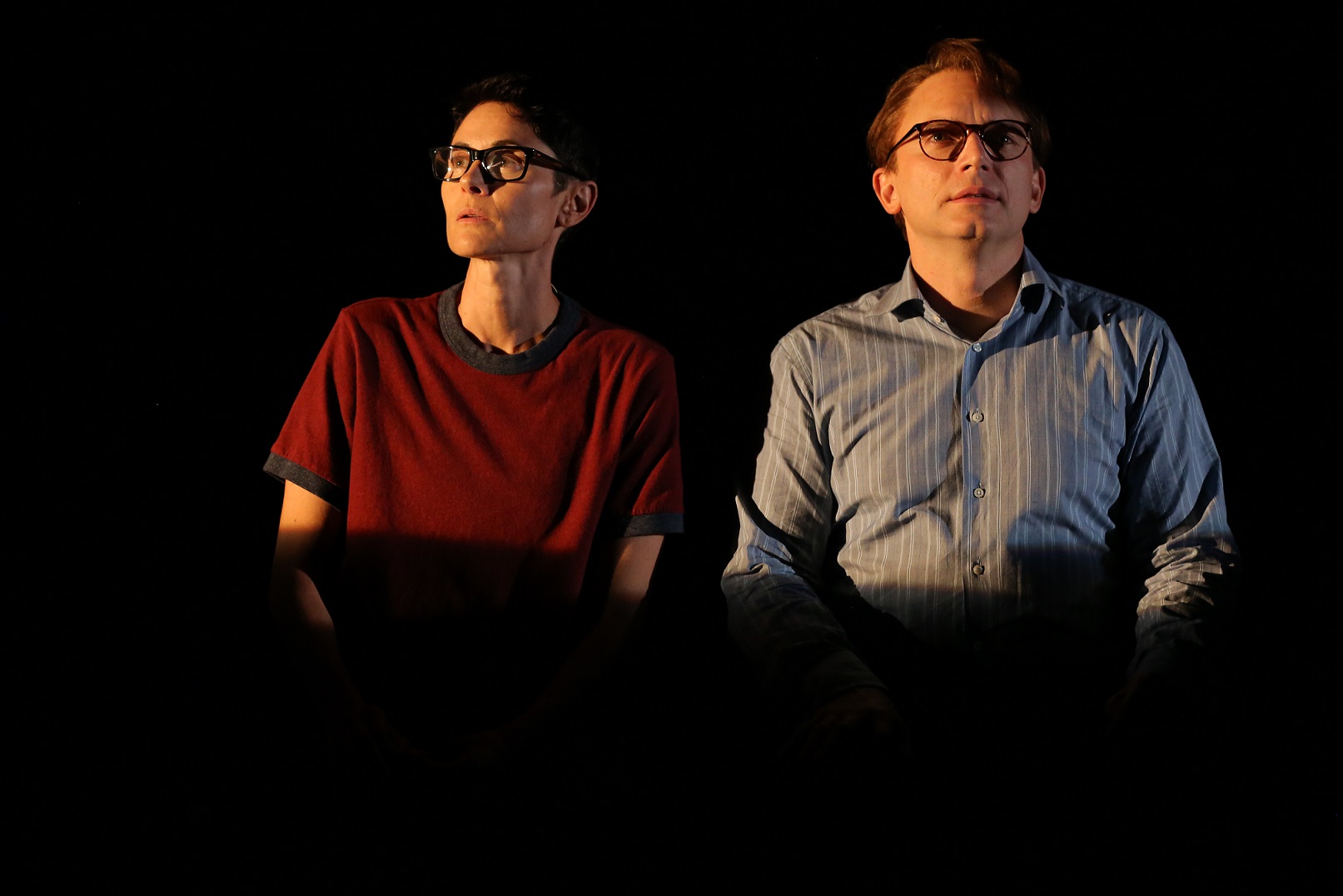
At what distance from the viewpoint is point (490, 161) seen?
2.45 metres

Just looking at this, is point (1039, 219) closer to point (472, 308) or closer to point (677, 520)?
point (677, 520)

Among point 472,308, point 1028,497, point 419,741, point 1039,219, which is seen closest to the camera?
point 419,741

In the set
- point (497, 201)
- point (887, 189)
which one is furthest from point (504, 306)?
point (887, 189)

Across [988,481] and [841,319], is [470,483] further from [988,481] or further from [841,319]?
[988,481]

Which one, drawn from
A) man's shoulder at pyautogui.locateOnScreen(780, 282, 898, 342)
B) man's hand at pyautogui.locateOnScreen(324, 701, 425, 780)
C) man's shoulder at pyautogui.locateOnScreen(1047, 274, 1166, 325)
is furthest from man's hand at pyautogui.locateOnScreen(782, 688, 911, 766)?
man's shoulder at pyautogui.locateOnScreen(1047, 274, 1166, 325)

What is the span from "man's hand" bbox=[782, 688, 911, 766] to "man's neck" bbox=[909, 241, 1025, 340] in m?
0.87

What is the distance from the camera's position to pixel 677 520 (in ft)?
8.07

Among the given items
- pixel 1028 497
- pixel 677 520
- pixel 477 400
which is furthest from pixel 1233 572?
pixel 477 400

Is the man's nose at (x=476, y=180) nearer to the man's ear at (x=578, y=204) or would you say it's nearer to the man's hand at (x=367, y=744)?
the man's ear at (x=578, y=204)

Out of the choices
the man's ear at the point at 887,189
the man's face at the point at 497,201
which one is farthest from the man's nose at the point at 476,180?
the man's ear at the point at 887,189

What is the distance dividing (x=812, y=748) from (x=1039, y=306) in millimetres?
1079

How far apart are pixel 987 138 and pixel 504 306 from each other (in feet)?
3.40

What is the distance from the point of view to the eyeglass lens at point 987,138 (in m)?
2.40

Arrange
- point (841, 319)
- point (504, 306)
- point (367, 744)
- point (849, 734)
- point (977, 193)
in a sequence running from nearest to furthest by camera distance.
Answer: point (849, 734)
point (367, 744)
point (977, 193)
point (504, 306)
point (841, 319)
